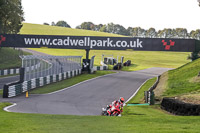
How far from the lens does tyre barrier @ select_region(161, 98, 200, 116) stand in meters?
14.8

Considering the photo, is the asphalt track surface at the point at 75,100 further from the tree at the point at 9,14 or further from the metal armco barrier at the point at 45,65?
the tree at the point at 9,14

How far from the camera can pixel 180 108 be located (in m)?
16.1

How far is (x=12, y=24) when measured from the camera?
63500 millimetres

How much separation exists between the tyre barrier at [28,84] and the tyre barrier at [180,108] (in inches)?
416

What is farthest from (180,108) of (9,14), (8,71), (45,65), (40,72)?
(9,14)

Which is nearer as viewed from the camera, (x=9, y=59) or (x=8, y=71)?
(x=8, y=71)

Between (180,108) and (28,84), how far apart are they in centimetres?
1426

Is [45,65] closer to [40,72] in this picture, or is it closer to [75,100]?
[40,72]

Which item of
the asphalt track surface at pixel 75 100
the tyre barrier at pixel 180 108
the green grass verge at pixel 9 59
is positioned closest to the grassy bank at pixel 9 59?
the green grass verge at pixel 9 59

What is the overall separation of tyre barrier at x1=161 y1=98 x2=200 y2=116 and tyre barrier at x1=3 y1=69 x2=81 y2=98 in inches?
416

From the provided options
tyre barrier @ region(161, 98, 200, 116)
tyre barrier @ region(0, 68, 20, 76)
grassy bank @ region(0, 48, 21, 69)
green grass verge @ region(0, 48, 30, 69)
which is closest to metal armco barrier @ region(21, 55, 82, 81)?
tyre barrier @ region(0, 68, 20, 76)

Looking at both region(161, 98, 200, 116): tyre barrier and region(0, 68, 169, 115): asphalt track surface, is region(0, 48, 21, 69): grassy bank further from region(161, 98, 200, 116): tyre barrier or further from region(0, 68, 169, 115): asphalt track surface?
region(161, 98, 200, 116): tyre barrier

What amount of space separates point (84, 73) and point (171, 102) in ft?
91.1

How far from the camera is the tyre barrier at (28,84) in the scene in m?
23.8
